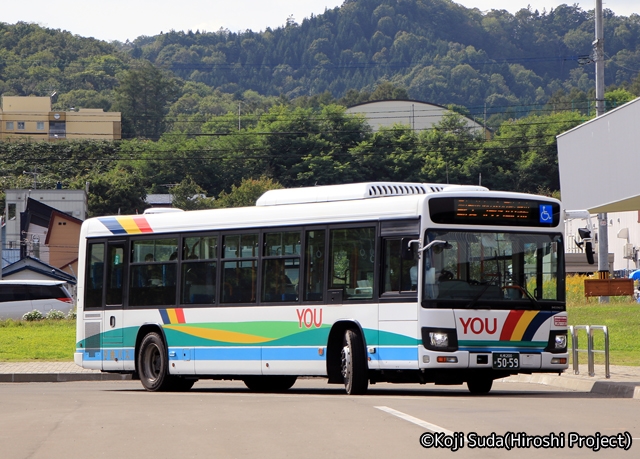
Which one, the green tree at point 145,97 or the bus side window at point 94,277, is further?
the green tree at point 145,97

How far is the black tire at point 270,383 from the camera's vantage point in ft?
63.1

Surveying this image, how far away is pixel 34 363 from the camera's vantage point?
26547 mm

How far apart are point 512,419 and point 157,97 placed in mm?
182751

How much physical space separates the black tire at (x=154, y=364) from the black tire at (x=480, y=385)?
17.2ft

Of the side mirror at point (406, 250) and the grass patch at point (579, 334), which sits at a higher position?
the side mirror at point (406, 250)

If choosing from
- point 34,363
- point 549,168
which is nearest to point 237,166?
point 549,168

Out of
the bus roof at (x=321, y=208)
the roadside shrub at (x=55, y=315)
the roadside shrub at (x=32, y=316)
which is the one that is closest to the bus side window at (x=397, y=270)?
the bus roof at (x=321, y=208)

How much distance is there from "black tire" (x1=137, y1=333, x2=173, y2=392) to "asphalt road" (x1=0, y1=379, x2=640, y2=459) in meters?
2.37

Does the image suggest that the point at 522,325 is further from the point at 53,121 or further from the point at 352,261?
the point at 53,121

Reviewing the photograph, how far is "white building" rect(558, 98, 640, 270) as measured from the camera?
27797 millimetres

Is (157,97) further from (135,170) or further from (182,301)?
(182,301)

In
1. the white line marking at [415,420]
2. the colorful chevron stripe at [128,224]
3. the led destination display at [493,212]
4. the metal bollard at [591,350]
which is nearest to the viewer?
the white line marking at [415,420]

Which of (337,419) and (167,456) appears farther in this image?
(337,419)

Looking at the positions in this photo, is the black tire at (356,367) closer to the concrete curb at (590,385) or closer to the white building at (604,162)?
the concrete curb at (590,385)
